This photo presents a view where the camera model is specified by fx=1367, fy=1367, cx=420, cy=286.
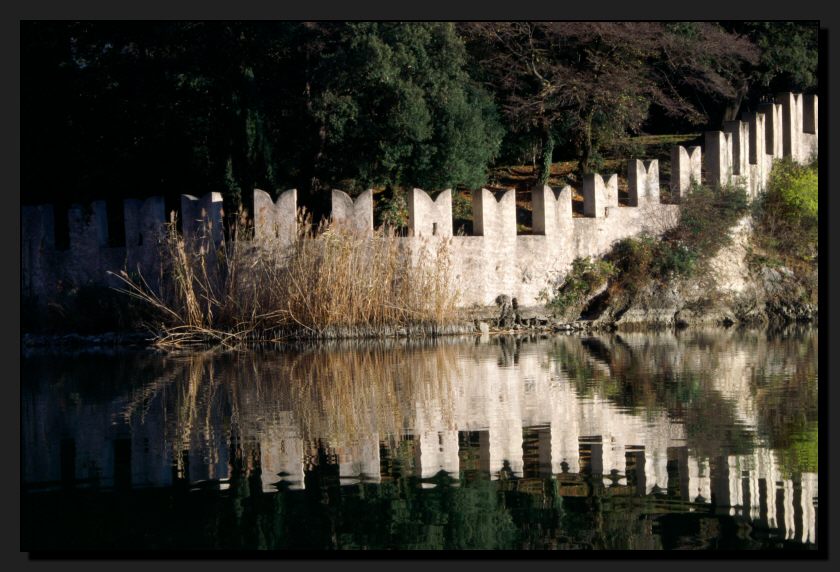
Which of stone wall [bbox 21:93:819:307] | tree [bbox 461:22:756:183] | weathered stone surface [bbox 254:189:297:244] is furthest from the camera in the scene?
tree [bbox 461:22:756:183]

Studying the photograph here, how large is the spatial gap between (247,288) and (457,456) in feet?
39.5

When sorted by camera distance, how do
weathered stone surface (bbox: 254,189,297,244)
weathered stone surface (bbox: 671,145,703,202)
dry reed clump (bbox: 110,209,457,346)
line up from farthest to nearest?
weathered stone surface (bbox: 671,145,703,202) → weathered stone surface (bbox: 254,189,297,244) → dry reed clump (bbox: 110,209,457,346)

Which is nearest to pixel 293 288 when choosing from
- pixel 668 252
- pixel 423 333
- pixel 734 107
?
pixel 423 333

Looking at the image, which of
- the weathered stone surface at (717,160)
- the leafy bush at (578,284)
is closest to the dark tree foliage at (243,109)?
the leafy bush at (578,284)

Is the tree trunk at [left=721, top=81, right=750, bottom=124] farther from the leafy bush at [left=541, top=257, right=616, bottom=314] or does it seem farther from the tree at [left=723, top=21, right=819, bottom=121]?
the leafy bush at [left=541, top=257, right=616, bottom=314]

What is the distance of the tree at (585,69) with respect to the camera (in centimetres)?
2725

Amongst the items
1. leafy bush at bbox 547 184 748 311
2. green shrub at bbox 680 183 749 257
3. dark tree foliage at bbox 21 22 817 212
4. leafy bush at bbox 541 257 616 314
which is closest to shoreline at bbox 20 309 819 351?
leafy bush at bbox 541 257 616 314

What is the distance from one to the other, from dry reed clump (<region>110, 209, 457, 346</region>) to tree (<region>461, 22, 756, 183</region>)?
5.93 m

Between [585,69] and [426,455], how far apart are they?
1855 centimetres

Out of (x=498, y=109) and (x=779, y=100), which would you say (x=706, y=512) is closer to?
(x=498, y=109)

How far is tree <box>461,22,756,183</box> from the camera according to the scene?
27250 mm

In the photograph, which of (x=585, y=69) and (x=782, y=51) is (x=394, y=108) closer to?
(x=585, y=69)

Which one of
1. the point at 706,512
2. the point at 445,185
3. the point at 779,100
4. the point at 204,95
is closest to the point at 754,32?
the point at 779,100

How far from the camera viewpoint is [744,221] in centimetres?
2714
